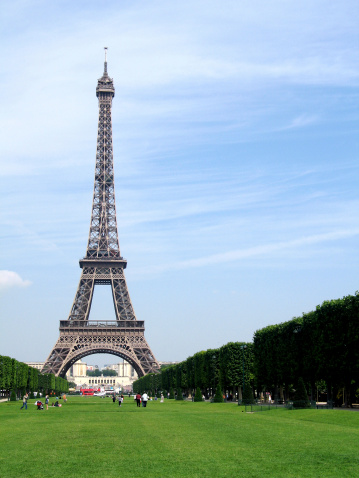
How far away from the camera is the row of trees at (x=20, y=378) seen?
9575 centimetres

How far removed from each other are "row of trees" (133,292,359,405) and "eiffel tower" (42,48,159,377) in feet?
132

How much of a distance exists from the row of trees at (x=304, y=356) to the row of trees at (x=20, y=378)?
30.9 meters

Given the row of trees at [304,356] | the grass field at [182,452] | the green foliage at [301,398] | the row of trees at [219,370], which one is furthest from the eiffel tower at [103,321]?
the grass field at [182,452]

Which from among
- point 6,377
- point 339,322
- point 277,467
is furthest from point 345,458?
point 6,377

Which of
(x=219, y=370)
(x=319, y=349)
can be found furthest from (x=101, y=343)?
(x=319, y=349)

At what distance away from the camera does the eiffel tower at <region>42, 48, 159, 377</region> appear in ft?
431

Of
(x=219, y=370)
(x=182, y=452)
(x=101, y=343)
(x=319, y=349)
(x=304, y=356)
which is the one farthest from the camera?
(x=101, y=343)

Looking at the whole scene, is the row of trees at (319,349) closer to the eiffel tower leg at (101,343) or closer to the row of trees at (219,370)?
the row of trees at (219,370)

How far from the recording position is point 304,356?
6338 centimetres

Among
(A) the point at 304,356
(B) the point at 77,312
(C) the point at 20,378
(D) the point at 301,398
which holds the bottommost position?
(D) the point at 301,398

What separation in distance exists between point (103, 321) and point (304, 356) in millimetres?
78178

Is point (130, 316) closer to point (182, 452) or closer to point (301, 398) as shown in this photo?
point (301, 398)

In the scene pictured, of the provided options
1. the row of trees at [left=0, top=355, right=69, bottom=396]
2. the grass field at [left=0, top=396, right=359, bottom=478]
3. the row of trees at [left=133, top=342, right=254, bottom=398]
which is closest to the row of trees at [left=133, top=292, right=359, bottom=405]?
the row of trees at [left=133, top=342, right=254, bottom=398]

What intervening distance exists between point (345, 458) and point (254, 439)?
689cm
